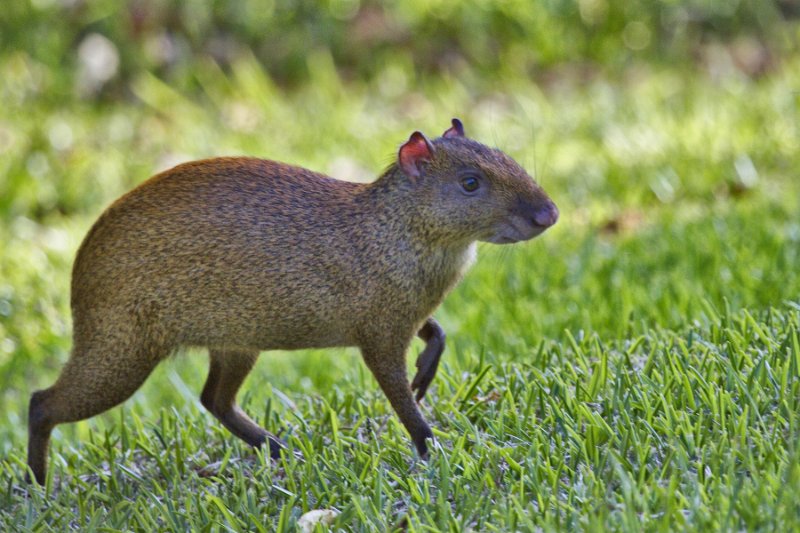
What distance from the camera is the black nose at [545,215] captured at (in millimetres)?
4059

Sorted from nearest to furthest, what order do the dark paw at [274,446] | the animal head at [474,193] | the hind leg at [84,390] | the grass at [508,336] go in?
the grass at [508,336]
the animal head at [474,193]
the hind leg at [84,390]
the dark paw at [274,446]

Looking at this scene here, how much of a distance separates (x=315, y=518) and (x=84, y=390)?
1.22 m

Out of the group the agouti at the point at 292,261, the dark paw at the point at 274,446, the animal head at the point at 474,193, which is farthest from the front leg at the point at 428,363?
the dark paw at the point at 274,446

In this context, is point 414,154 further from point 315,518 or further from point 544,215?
point 315,518

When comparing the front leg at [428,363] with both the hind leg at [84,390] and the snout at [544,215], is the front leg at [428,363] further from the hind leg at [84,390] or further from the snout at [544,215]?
the hind leg at [84,390]

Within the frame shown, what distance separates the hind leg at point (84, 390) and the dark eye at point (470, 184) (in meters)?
1.21

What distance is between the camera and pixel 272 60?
33.1 ft

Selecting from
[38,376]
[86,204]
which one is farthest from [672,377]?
[86,204]

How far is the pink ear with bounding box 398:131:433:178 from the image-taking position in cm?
421

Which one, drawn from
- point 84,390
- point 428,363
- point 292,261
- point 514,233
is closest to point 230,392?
point 84,390

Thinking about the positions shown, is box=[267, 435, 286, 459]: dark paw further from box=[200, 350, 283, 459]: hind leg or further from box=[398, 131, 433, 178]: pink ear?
box=[398, 131, 433, 178]: pink ear

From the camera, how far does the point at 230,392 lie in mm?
4578

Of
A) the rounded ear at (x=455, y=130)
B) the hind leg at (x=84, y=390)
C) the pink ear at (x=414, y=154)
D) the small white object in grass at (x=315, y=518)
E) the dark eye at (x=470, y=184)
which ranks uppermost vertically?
the rounded ear at (x=455, y=130)

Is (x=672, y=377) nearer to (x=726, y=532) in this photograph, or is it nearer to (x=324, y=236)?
(x=726, y=532)
